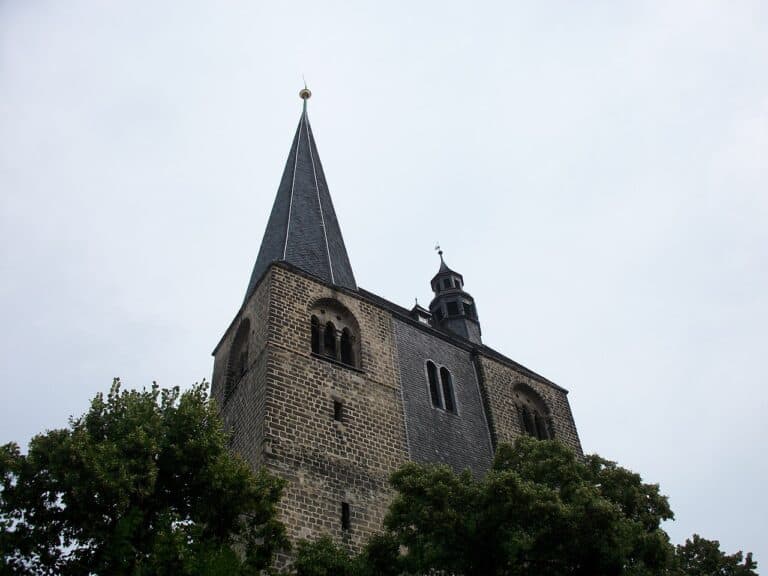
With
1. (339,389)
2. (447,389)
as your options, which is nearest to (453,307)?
(447,389)

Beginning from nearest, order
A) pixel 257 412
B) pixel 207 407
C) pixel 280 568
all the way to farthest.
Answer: pixel 207 407, pixel 280 568, pixel 257 412

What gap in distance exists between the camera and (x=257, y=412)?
752 inches

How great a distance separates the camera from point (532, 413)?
27266mm

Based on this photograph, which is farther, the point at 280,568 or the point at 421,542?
the point at 280,568

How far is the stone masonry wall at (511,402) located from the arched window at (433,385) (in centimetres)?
211

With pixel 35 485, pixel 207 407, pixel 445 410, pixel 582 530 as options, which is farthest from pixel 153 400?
pixel 445 410

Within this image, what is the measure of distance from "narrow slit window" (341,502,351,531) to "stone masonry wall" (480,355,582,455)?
295 inches

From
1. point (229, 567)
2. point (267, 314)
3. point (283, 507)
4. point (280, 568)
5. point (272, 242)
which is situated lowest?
point (229, 567)

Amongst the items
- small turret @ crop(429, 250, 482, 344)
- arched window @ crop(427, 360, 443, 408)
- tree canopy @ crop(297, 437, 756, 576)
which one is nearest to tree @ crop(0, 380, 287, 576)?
tree canopy @ crop(297, 437, 756, 576)

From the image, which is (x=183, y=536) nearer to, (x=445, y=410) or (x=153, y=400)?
(x=153, y=400)

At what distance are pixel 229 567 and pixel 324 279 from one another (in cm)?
1271

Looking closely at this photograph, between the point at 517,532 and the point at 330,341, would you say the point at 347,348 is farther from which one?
the point at 517,532

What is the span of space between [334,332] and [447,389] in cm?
463

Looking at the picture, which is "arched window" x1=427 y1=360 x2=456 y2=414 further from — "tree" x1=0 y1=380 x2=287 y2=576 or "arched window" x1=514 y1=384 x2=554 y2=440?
"tree" x1=0 y1=380 x2=287 y2=576
